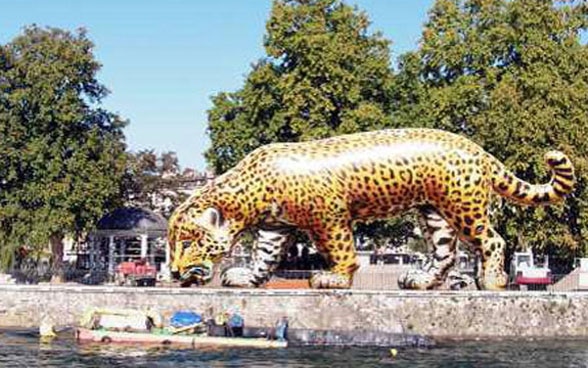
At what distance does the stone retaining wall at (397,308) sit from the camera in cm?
4281

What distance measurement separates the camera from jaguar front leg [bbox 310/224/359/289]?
4169cm

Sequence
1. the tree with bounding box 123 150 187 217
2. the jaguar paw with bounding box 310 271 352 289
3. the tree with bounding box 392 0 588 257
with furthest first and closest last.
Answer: the tree with bounding box 123 150 187 217 < the tree with bounding box 392 0 588 257 < the jaguar paw with bounding box 310 271 352 289

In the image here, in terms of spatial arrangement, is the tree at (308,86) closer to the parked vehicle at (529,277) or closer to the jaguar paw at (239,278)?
the parked vehicle at (529,277)

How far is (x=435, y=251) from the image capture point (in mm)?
42781

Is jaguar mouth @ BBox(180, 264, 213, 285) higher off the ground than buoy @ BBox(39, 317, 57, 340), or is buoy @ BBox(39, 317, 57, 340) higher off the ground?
jaguar mouth @ BBox(180, 264, 213, 285)

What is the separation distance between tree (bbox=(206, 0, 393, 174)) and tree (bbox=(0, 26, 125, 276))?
6.90 metres

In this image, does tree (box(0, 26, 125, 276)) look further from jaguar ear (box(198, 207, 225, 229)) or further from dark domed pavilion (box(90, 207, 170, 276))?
jaguar ear (box(198, 207, 225, 229))

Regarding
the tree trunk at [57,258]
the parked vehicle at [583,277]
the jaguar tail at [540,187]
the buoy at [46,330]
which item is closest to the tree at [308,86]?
the tree trunk at [57,258]

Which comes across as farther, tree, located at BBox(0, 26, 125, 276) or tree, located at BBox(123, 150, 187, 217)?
tree, located at BBox(123, 150, 187, 217)

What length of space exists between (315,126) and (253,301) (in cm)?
1765

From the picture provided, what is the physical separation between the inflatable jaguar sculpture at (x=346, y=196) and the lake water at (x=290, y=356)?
178 inches

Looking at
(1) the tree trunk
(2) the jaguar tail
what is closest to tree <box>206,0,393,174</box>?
(1) the tree trunk

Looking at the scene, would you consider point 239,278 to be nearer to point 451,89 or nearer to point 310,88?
point 310,88

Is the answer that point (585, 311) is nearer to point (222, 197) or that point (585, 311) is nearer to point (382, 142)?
point (382, 142)
